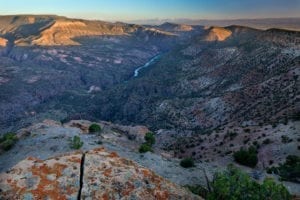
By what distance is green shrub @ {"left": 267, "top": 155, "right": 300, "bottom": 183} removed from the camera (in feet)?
145

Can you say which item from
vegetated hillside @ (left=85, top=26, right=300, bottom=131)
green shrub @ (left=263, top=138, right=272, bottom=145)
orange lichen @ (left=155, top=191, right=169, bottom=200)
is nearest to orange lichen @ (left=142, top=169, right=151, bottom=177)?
orange lichen @ (left=155, top=191, right=169, bottom=200)

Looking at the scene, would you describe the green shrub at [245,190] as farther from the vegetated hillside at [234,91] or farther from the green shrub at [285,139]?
the vegetated hillside at [234,91]

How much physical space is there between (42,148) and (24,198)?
106 feet

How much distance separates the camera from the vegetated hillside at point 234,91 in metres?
97.4

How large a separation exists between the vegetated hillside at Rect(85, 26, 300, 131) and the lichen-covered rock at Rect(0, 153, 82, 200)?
6428 cm

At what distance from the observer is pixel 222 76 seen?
512 ft

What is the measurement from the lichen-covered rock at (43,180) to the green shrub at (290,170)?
30.4m

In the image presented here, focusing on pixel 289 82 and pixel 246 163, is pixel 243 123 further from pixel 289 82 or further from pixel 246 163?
pixel 246 163

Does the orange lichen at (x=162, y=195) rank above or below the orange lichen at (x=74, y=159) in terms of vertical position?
below

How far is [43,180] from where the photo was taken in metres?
18.1

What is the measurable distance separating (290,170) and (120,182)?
34.2m

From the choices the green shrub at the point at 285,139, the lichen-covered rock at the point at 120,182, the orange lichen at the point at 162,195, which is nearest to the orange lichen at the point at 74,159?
the lichen-covered rock at the point at 120,182

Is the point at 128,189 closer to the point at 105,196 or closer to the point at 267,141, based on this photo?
the point at 105,196

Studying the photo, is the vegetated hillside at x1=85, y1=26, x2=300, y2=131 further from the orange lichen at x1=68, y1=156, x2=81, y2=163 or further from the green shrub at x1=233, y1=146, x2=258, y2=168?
the orange lichen at x1=68, y1=156, x2=81, y2=163
